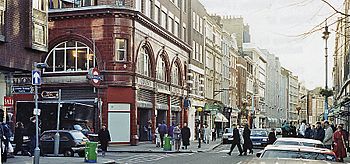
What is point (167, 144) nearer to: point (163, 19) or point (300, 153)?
point (163, 19)

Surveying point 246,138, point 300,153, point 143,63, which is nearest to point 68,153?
point 246,138

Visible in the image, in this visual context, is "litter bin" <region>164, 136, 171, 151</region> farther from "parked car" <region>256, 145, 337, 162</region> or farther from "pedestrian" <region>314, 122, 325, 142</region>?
"parked car" <region>256, 145, 337, 162</region>

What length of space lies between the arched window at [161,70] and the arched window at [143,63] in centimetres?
223

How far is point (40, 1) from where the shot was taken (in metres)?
27.7

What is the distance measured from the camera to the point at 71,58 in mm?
42312

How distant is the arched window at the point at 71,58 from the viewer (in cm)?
4172

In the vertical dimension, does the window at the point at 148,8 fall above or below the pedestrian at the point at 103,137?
above

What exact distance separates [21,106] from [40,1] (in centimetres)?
1383

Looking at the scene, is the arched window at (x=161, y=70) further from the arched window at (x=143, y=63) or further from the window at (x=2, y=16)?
the window at (x=2, y=16)

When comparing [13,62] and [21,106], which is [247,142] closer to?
[13,62]

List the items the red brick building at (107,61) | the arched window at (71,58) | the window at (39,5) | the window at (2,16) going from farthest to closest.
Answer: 1. the arched window at (71,58)
2. the red brick building at (107,61)
3. the window at (39,5)
4. the window at (2,16)

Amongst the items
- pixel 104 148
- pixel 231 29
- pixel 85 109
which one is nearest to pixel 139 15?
pixel 85 109

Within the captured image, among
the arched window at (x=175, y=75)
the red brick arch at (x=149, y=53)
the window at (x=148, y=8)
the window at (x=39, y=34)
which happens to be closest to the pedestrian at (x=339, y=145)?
the window at (x=39, y=34)

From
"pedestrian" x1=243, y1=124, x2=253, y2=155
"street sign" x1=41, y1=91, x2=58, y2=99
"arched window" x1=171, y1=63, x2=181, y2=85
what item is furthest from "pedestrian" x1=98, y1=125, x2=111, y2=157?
"arched window" x1=171, y1=63, x2=181, y2=85
